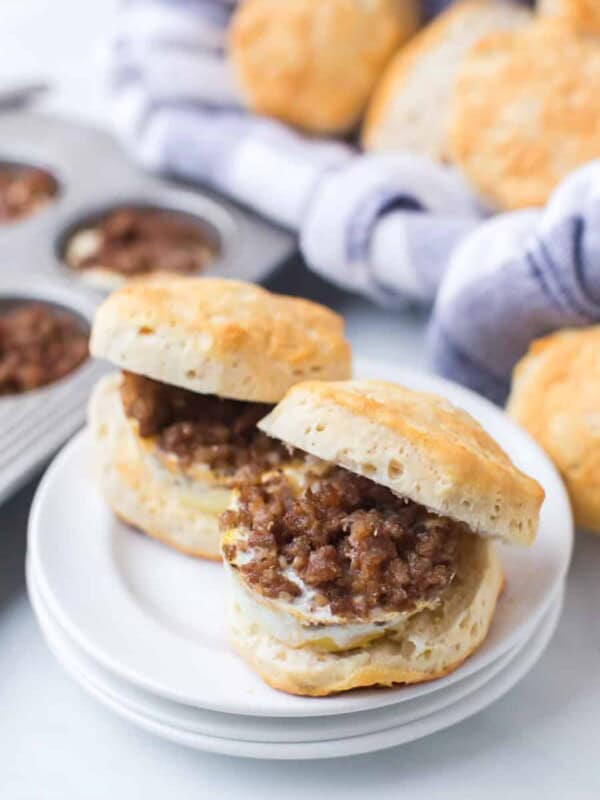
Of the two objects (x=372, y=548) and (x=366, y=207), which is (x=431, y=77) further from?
(x=372, y=548)

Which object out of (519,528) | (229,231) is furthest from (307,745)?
(229,231)

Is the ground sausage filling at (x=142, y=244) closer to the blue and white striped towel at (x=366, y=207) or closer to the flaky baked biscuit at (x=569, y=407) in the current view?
the blue and white striped towel at (x=366, y=207)

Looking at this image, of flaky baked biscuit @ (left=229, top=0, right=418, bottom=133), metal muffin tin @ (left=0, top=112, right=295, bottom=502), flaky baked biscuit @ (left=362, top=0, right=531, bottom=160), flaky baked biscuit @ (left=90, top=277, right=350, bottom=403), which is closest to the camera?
flaky baked biscuit @ (left=90, top=277, right=350, bottom=403)

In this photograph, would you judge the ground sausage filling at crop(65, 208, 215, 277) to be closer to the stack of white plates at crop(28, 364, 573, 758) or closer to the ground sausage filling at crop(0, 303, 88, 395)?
the ground sausage filling at crop(0, 303, 88, 395)

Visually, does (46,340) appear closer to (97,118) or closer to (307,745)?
(307,745)

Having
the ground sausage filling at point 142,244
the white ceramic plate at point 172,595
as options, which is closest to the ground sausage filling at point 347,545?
the white ceramic plate at point 172,595

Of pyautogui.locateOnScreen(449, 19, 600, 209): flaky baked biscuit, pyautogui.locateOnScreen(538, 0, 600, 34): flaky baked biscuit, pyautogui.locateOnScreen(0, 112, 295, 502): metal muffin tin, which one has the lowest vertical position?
pyautogui.locateOnScreen(0, 112, 295, 502): metal muffin tin

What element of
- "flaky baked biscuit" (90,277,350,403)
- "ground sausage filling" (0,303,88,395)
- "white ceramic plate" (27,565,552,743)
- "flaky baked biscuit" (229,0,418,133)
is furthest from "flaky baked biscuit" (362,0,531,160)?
"white ceramic plate" (27,565,552,743)

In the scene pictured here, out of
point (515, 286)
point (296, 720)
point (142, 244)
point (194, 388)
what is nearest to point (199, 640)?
point (296, 720)
